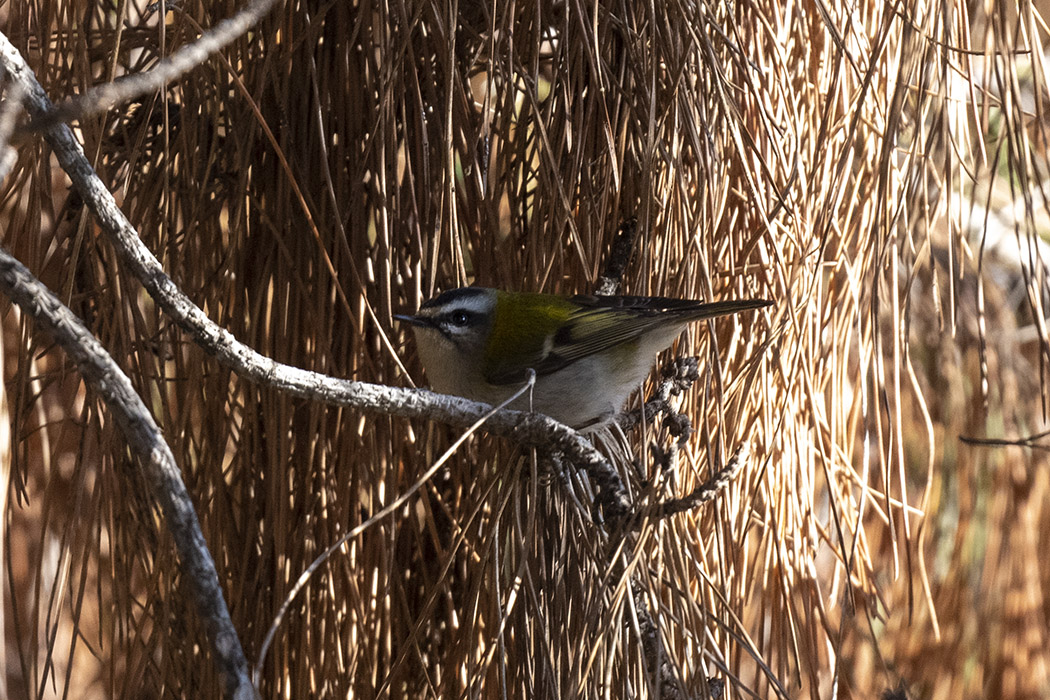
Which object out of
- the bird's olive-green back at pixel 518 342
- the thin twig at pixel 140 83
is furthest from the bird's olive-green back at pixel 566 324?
the thin twig at pixel 140 83

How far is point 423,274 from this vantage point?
1.18 m

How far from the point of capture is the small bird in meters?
1.23

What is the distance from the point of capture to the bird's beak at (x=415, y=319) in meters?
1.13

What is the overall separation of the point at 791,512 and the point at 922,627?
96cm

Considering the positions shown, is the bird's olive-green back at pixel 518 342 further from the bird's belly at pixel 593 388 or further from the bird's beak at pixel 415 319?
the bird's beak at pixel 415 319

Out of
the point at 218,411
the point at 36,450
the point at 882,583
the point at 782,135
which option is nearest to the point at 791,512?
the point at 782,135

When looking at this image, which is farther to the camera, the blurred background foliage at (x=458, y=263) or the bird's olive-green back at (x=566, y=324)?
the bird's olive-green back at (x=566, y=324)

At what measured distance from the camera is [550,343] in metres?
1.57

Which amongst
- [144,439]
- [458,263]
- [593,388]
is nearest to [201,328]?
[144,439]

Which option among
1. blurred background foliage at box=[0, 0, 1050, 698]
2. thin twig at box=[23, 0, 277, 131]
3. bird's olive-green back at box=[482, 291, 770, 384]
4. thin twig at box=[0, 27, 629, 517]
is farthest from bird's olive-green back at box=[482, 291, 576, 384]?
thin twig at box=[23, 0, 277, 131]

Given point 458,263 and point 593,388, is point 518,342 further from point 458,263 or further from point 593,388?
point 458,263

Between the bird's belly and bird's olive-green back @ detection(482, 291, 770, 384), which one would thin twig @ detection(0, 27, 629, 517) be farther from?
the bird's belly

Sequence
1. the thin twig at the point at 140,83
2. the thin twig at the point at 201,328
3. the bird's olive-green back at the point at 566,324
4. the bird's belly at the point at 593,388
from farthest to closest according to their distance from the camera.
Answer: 1. the bird's belly at the point at 593,388
2. the bird's olive-green back at the point at 566,324
3. the thin twig at the point at 201,328
4. the thin twig at the point at 140,83

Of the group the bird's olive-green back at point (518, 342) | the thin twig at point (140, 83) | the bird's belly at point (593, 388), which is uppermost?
the thin twig at point (140, 83)
